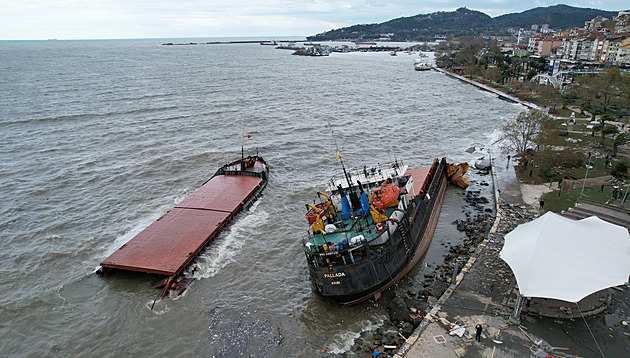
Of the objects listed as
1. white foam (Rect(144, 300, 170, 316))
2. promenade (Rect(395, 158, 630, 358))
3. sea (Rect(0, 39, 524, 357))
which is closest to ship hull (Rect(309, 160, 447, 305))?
sea (Rect(0, 39, 524, 357))

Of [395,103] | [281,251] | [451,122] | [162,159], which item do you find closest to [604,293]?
[281,251]

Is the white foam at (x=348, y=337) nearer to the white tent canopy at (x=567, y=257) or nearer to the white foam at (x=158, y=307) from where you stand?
the white tent canopy at (x=567, y=257)

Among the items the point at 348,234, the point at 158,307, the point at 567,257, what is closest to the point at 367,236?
the point at 348,234

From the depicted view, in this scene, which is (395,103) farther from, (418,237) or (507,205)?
(418,237)

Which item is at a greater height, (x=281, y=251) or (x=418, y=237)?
(x=418, y=237)

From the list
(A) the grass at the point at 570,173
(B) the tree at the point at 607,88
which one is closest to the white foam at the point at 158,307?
(A) the grass at the point at 570,173

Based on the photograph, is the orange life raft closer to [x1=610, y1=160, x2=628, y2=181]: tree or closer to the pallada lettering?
the pallada lettering

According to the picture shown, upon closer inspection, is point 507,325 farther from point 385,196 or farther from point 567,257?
point 385,196
